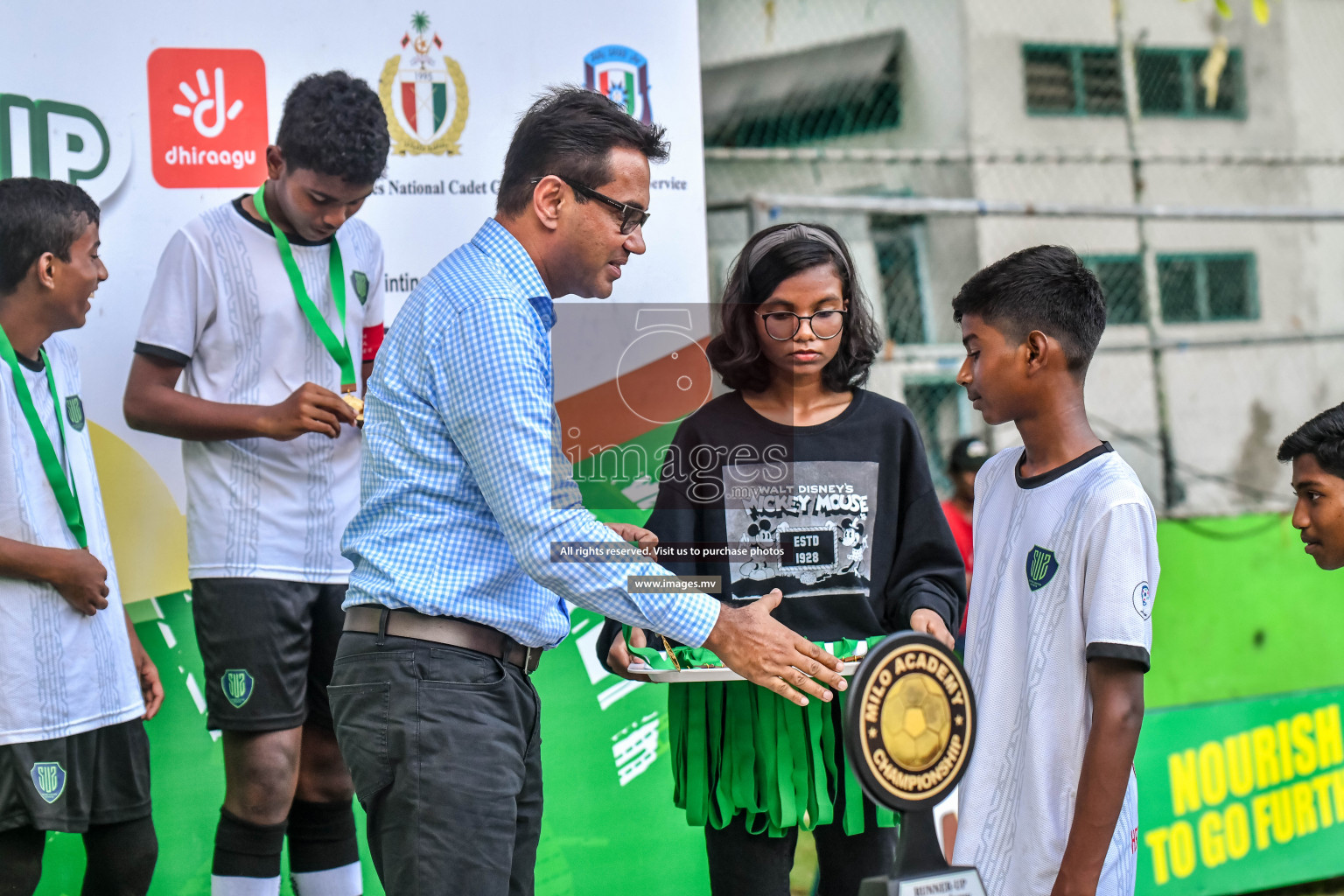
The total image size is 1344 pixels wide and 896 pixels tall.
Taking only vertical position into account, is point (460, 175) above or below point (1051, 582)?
above

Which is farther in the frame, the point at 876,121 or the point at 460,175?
the point at 876,121

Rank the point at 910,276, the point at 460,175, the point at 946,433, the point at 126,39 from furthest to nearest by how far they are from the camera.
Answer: the point at 910,276 < the point at 946,433 < the point at 460,175 < the point at 126,39

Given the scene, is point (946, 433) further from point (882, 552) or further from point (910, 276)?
point (882, 552)

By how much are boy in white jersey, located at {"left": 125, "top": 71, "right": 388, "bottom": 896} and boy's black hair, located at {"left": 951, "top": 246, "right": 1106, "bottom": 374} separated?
1.49 metres

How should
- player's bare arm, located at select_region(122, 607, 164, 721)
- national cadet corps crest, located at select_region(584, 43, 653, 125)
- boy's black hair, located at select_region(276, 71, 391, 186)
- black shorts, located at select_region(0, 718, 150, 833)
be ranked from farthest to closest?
national cadet corps crest, located at select_region(584, 43, 653, 125) < player's bare arm, located at select_region(122, 607, 164, 721) < boy's black hair, located at select_region(276, 71, 391, 186) < black shorts, located at select_region(0, 718, 150, 833)

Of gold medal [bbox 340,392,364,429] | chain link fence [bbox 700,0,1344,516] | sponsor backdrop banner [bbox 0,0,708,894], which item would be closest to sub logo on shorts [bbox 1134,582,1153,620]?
sponsor backdrop banner [bbox 0,0,708,894]

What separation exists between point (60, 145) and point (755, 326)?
201cm

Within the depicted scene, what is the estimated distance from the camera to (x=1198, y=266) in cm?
807

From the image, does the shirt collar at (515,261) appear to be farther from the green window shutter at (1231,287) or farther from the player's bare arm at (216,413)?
the green window shutter at (1231,287)

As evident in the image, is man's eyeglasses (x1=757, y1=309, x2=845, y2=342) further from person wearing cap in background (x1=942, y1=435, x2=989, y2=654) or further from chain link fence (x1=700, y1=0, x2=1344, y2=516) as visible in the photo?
chain link fence (x1=700, y1=0, x2=1344, y2=516)

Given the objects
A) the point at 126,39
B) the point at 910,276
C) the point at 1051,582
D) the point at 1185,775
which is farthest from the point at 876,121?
the point at 1051,582

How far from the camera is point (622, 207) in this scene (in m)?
2.08

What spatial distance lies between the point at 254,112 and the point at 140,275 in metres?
0.55

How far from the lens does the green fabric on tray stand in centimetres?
229
